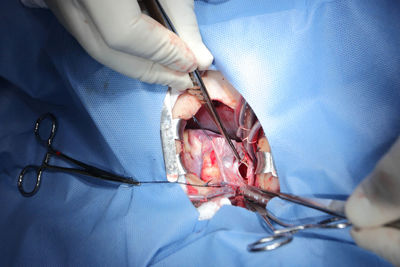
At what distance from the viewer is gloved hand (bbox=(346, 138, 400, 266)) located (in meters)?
0.65

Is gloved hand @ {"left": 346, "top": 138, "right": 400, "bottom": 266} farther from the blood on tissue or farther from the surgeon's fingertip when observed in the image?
the blood on tissue

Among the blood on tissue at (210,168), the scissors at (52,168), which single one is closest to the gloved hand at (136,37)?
the scissors at (52,168)

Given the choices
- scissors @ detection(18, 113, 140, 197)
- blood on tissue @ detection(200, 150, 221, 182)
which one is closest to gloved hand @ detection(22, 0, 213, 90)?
scissors @ detection(18, 113, 140, 197)

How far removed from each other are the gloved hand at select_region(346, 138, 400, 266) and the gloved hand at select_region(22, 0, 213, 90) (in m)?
0.72

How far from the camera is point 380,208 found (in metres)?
0.69

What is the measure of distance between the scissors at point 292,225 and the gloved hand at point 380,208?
52 millimetres

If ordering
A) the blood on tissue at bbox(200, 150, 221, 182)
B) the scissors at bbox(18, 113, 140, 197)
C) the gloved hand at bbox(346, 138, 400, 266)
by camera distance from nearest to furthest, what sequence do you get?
the gloved hand at bbox(346, 138, 400, 266)
the scissors at bbox(18, 113, 140, 197)
the blood on tissue at bbox(200, 150, 221, 182)

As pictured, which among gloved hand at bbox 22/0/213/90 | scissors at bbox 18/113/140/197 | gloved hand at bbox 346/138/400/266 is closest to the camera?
gloved hand at bbox 346/138/400/266

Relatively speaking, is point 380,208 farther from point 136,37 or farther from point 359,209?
point 136,37

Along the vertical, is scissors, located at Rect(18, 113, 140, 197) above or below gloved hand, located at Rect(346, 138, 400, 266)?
above

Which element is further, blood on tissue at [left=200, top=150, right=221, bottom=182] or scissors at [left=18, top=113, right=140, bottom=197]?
blood on tissue at [left=200, top=150, right=221, bottom=182]

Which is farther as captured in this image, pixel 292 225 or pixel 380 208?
pixel 292 225

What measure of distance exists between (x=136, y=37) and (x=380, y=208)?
89 centimetres

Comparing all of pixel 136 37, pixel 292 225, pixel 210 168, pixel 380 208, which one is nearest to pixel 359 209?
pixel 380 208
